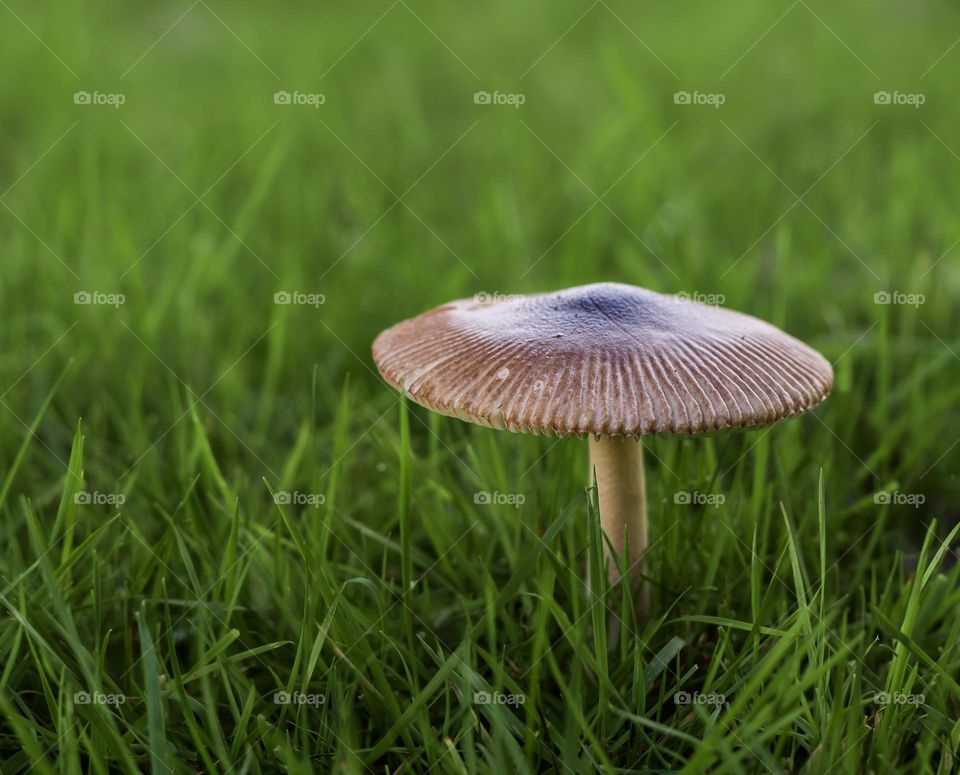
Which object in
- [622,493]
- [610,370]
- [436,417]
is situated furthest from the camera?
[436,417]

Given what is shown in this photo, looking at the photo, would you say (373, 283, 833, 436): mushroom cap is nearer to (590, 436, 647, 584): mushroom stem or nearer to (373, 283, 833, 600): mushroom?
(373, 283, 833, 600): mushroom

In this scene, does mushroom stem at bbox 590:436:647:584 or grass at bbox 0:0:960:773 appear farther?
mushroom stem at bbox 590:436:647:584

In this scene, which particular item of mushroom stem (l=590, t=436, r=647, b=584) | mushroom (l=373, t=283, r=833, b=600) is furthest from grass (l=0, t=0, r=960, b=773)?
mushroom (l=373, t=283, r=833, b=600)

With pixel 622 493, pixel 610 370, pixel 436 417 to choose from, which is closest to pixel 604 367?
pixel 610 370

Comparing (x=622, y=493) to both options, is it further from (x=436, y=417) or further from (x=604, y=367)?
(x=436, y=417)

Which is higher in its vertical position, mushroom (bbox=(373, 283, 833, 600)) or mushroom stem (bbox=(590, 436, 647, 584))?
mushroom (bbox=(373, 283, 833, 600))

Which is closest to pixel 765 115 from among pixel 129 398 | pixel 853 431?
pixel 853 431

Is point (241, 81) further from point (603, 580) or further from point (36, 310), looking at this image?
point (603, 580)
